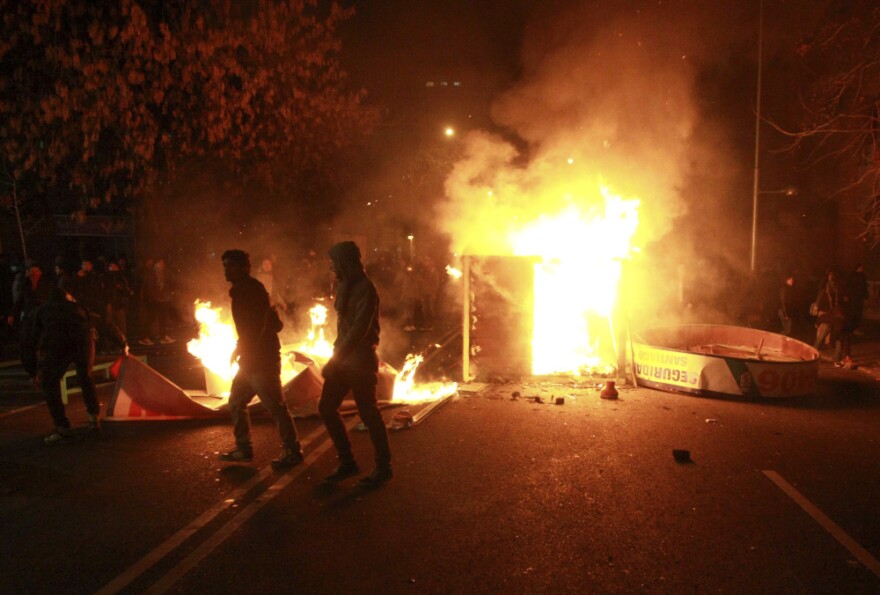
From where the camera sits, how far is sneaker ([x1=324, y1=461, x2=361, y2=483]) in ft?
16.4

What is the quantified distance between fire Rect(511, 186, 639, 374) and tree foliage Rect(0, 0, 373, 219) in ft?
19.0

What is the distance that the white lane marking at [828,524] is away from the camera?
374 centimetres

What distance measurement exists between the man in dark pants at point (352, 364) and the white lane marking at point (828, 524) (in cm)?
307

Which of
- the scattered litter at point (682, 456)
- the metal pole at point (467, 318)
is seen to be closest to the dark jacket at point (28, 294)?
the metal pole at point (467, 318)

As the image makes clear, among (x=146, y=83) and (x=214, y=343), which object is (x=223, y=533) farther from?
(x=146, y=83)

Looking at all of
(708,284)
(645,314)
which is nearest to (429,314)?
(645,314)

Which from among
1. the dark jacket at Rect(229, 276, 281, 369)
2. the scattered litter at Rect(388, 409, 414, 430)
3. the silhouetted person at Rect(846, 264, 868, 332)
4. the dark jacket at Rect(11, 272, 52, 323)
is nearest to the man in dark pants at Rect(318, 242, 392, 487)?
the dark jacket at Rect(229, 276, 281, 369)

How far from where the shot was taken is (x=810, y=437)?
6430 millimetres

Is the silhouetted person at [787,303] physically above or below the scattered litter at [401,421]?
above

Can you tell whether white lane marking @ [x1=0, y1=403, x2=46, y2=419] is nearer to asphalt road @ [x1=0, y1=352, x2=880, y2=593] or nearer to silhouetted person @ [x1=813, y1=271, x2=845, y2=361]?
asphalt road @ [x1=0, y1=352, x2=880, y2=593]

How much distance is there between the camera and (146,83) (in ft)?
32.3

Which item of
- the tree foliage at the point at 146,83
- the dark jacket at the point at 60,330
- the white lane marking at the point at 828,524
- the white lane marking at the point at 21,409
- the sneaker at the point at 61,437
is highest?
the tree foliage at the point at 146,83

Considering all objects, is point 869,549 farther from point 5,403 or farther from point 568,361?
point 5,403

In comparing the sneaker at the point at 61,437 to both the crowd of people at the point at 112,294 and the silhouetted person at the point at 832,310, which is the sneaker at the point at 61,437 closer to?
the crowd of people at the point at 112,294
